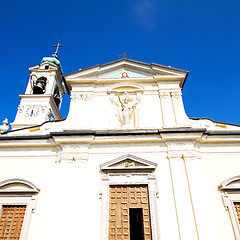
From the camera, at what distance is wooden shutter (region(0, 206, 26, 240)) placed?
815cm

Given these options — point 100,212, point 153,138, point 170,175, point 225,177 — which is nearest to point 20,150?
point 100,212

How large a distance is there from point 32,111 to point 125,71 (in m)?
10.5

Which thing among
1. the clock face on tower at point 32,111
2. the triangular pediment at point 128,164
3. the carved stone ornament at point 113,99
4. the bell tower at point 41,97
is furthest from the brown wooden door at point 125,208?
the clock face on tower at point 32,111

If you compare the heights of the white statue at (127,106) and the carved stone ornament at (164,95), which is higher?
the carved stone ornament at (164,95)

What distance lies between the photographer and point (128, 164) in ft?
30.1

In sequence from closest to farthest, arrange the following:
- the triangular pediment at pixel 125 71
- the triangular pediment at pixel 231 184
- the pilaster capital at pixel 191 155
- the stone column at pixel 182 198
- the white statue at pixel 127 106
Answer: the stone column at pixel 182 198 → the triangular pediment at pixel 231 184 → the pilaster capital at pixel 191 155 → the white statue at pixel 127 106 → the triangular pediment at pixel 125 71

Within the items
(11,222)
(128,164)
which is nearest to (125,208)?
(128,164)

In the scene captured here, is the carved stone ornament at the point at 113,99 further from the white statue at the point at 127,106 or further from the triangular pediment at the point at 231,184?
the triangular pediment at the point at 231,184

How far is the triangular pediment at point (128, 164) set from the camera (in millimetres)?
8977

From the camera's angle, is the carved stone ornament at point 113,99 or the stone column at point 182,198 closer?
the stone column at point 182,198

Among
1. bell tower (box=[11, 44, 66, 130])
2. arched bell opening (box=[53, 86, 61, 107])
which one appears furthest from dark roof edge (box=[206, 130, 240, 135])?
arched bell opening (box=[53, 86, 61, 107])

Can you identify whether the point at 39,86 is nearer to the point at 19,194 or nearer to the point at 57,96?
the point at 57,96

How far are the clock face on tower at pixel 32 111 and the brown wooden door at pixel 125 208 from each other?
13.0m

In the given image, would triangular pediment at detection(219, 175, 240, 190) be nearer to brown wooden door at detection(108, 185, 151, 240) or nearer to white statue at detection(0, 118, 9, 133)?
brown wooden door at detection(108, 185, 151, 240)
